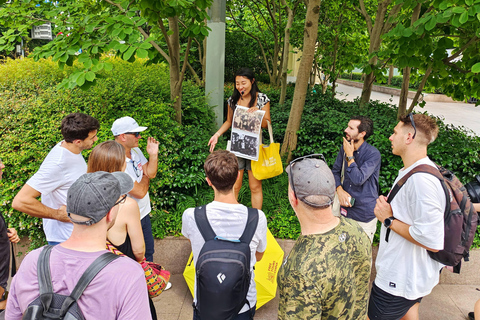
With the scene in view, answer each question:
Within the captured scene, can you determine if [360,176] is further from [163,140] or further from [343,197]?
[163,140]

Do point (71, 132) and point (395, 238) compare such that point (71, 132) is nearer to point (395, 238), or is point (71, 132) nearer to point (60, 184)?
point (60, 184)

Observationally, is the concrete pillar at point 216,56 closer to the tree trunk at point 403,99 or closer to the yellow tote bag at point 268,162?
the yellow tote bag at point 268,162

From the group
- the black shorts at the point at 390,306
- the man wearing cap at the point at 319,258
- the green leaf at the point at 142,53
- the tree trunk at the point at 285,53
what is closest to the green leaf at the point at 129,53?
the green leaf at the point at 142,53

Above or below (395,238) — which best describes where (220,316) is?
below

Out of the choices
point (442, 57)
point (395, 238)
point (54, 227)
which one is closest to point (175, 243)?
point (54, 227)

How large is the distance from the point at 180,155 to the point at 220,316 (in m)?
2.95

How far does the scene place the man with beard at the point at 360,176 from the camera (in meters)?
3.49

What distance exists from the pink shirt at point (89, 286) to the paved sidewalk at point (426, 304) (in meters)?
2.22

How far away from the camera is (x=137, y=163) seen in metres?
3.44

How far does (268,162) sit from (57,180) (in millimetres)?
2276

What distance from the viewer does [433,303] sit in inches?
153

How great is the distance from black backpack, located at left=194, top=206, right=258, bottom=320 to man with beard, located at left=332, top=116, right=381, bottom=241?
1.66 meters

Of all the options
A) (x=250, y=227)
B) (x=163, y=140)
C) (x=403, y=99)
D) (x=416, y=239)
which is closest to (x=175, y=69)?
(x=163, y=140)

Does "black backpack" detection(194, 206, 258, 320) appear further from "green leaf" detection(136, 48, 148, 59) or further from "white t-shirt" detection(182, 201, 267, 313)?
"green leaf" detection(136, 48, 148, 59)
